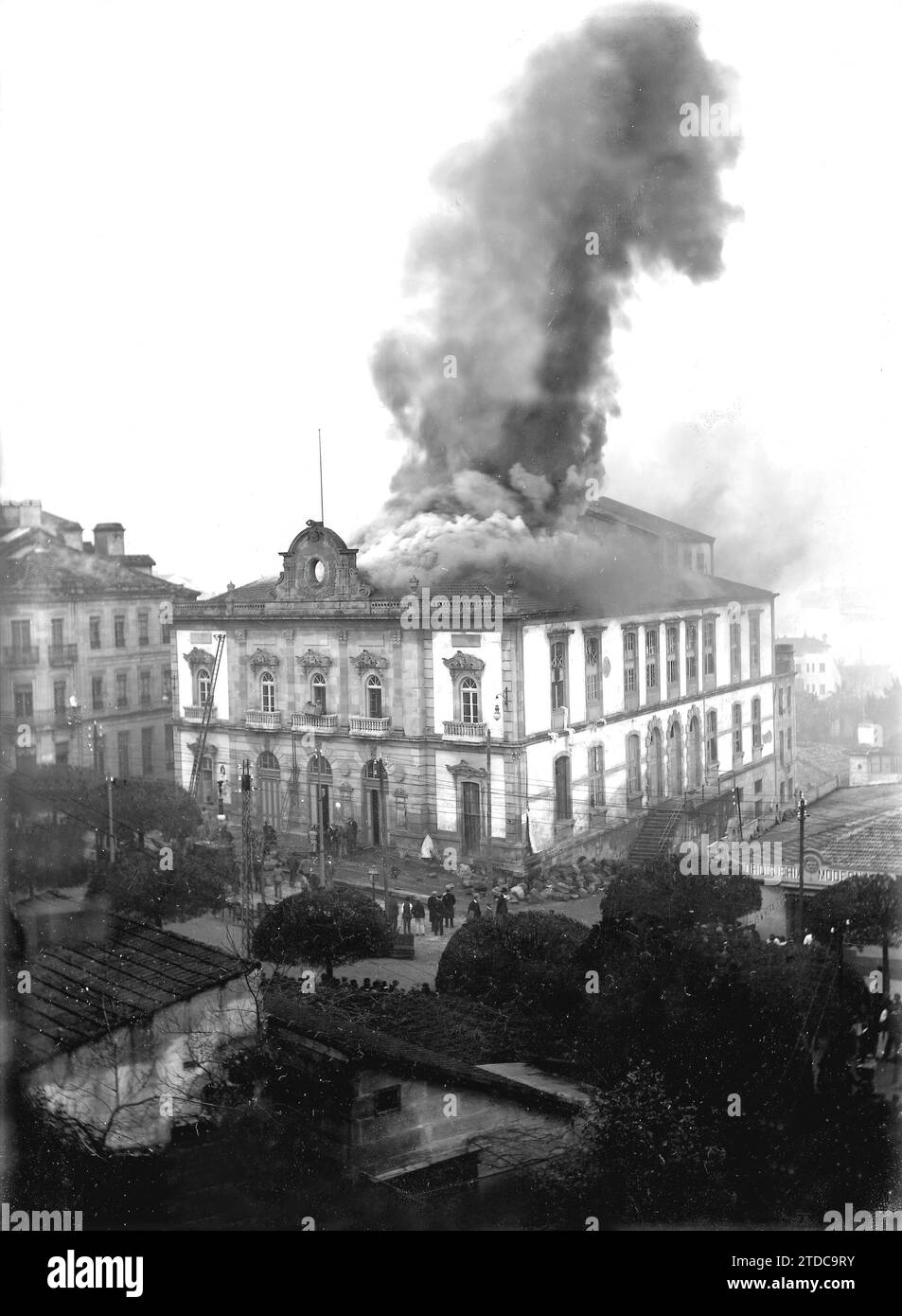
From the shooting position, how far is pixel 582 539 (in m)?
9.28

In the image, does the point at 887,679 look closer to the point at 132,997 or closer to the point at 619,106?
the point at 619,106

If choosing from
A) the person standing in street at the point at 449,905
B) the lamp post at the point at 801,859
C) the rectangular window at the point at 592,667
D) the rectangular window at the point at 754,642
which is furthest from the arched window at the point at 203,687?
the lamp post at the point at 801,859

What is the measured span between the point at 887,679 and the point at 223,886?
16.9 feet

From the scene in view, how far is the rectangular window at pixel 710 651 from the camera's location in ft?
30.6

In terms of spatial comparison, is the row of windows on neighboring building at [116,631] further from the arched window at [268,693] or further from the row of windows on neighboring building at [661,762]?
the row of windows on neighboring building at [661,762]

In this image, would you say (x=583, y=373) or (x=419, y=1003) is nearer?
(x=419, y=1003)

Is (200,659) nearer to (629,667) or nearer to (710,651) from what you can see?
(629,667)

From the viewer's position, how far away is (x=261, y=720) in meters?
9.62

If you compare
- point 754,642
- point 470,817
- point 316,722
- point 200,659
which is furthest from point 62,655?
point 754,642

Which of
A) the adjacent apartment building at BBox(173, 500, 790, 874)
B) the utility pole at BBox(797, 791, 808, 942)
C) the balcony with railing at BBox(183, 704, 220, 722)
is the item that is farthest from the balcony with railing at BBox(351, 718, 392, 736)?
the utility pole at BBox(797, 791, 808, 942)

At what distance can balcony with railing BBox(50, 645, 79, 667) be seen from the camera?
9789mm
